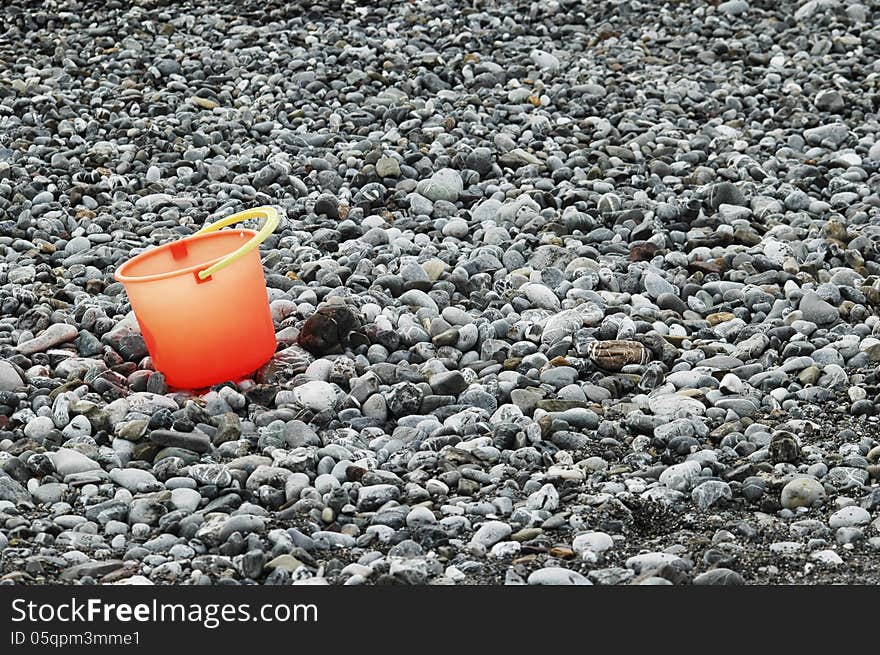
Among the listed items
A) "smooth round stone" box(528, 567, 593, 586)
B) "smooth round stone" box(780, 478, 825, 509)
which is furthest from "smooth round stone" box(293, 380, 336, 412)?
"smooth round stone" box(780, 478, 825, 509)

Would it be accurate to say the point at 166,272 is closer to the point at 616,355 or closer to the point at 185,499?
the point at 185,499

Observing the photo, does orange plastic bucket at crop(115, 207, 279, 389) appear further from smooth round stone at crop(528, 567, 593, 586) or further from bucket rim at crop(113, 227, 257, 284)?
smooth round stone at crop(528, 567, 593, 586)

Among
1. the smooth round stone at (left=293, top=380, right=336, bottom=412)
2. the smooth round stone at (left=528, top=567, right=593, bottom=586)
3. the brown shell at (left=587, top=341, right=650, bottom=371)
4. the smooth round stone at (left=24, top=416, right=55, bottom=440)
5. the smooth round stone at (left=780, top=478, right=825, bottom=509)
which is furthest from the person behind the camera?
the brown shell at (left=587, top=341, right=650, bottom=371)

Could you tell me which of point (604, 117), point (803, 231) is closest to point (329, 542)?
point (803, 231)

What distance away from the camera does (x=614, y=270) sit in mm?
3959

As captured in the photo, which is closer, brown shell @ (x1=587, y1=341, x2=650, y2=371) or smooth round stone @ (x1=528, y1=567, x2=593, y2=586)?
smooth round stone @ (x1=528, y1=567, x2=593, y2=586)

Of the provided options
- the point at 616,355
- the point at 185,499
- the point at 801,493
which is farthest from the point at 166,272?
the point at 801,493

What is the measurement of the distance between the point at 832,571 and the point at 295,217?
2.60 m

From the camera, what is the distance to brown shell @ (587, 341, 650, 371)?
11.1ft

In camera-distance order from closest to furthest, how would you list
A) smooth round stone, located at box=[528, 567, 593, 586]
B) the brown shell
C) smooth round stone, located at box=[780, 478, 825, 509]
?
1. smooth round stone, located at box=[528, 567, 593, 586]
2. smooth round stone, located at box=[780, 478, 825, 509]
3. the brown shell

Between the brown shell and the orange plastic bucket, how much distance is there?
95 centimetres

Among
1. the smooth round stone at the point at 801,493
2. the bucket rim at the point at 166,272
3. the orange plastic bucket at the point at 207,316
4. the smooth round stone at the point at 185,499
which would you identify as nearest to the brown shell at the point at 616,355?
the smooth round stone at the point at 801,493

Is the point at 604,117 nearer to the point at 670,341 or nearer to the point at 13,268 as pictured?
the point at 670,341

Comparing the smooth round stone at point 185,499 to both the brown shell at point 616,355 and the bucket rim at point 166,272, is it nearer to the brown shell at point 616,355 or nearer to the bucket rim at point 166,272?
the bucket rim at point 166,272
